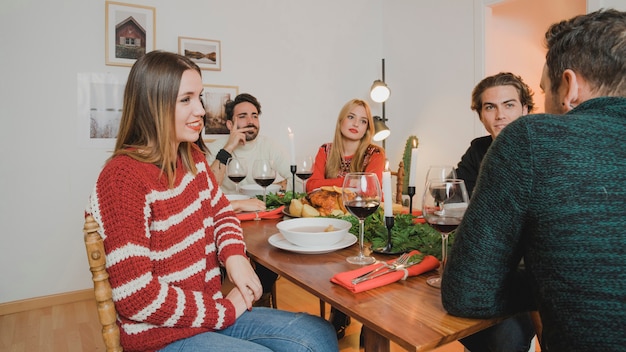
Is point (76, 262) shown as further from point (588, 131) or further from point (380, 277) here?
point (588, 131)

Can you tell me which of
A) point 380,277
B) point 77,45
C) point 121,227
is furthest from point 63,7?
point 380,277

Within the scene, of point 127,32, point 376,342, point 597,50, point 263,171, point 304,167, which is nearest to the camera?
point 597,50

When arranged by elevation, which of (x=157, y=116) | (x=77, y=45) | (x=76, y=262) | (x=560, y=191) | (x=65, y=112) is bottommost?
(x=76, y=262)

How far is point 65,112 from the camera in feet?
9.67

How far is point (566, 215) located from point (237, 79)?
10.5 feet

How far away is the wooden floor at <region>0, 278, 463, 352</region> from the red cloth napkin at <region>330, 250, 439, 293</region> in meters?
1.36

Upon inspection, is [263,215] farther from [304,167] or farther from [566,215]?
[566,215]

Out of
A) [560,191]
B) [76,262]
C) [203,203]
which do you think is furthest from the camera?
A: [76,262]

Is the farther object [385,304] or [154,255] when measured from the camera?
[154,255]

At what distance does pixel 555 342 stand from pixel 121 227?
91 cm

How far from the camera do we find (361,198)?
1117mm

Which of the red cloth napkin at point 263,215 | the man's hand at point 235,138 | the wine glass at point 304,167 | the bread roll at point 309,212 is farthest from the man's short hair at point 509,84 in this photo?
the man's hand at point 235,138

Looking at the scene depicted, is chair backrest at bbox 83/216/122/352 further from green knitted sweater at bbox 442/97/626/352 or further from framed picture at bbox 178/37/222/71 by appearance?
framed picture at bbox 178/37/222/71

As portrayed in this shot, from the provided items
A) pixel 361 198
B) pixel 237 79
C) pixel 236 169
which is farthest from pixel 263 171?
pixel 237 79
